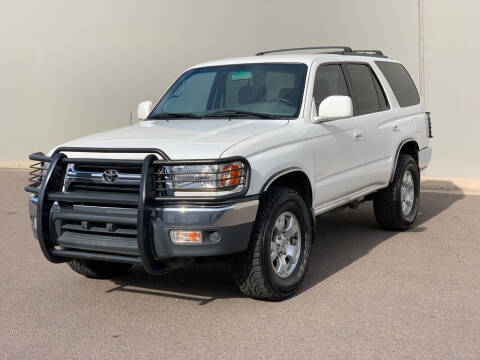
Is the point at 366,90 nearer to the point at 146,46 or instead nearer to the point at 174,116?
the point at 174,116

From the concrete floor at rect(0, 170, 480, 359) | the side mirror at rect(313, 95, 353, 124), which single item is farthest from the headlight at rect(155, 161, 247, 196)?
the side mirror at rect(313, 95, 353, 124)

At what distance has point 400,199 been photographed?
827 cm

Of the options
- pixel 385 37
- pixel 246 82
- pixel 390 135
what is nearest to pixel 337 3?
pixel 385 37

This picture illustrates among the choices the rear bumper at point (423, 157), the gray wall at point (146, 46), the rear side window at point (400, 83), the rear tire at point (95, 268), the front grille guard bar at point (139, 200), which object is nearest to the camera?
the front grille guard bar at point (139, 200)

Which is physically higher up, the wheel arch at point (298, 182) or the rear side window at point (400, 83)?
the rear side window at point (400, 83)

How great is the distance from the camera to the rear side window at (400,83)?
8367mm

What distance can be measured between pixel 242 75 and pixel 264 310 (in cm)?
240

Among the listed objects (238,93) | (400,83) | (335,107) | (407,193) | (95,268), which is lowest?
(407,193)

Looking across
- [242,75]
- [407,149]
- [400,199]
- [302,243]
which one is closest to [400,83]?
[407,149]

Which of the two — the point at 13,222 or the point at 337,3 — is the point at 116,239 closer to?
the point at 13,222

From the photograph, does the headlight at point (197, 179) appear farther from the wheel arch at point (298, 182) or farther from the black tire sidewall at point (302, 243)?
the wheel arch at point (298, 182)

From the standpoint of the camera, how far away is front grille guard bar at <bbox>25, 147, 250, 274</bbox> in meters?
5.16

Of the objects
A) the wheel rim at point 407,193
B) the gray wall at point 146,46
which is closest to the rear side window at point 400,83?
the wheel rim at point 407,193

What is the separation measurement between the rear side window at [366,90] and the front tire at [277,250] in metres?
1.86
